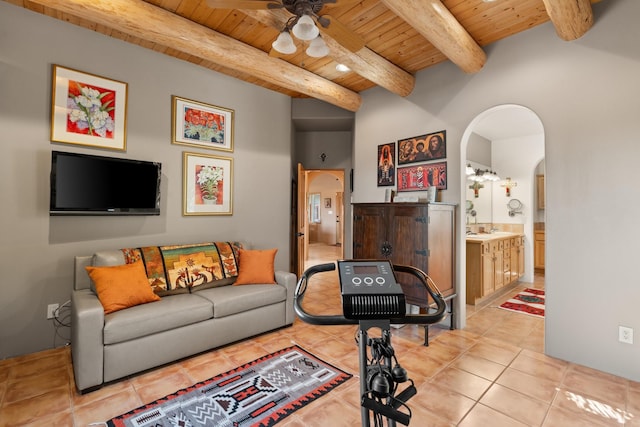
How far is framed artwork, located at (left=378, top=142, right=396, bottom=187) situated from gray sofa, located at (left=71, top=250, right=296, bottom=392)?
180 cm

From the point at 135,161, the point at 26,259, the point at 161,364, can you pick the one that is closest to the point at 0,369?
the point at 26,259

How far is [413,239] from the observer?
10.0 ft

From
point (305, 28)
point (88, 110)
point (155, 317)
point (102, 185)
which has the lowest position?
point (155, 317)

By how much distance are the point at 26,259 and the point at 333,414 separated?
9.26 feet

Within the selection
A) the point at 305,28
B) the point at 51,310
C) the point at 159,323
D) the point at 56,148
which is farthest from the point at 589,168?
the point at 51,310

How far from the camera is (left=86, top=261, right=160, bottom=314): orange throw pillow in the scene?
7.69 ft

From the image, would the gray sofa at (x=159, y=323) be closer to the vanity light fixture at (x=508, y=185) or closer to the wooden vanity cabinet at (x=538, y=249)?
the vanity light fixture at (x=508, y=185)

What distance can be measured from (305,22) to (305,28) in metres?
0.04

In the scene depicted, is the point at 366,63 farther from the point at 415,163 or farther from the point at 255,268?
the point at 255,268

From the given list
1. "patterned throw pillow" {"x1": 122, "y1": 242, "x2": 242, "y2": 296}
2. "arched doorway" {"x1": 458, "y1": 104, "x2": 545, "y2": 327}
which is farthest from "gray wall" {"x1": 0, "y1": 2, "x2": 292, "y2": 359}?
"arched doorway" {"x1": 458, "y1": 104, "x2": 545, "y2": 327}

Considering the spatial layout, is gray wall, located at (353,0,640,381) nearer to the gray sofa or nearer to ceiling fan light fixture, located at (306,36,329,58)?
ceiling fan light fixture, located at (306,36,329,58)

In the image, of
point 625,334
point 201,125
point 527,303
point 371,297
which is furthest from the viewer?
point 527,303

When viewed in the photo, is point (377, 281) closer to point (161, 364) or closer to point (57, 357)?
point (161, 364)

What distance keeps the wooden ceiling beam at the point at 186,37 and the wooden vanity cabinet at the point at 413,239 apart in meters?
1.69
